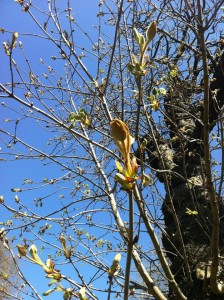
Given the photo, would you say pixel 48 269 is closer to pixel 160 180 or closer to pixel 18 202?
pixel 18 202

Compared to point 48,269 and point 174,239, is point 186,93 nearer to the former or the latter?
point 174,239

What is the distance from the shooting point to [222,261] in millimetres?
2246

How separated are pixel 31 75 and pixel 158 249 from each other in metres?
1.96

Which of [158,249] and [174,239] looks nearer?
[158,249]

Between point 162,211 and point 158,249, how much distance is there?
1.31 m

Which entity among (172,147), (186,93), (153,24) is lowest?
(153,24)

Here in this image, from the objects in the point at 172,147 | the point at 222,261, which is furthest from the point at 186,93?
the point at 222,261

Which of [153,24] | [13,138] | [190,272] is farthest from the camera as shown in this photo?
[13,138]

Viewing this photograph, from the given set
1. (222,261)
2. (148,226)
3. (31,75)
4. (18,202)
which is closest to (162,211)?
(222,261)

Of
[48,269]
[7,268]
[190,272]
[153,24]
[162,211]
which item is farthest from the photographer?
[7,268]

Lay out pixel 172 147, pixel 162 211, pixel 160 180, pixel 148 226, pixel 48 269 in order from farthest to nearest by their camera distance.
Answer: pixel 172 147
pixel 160 180
pixel 162 211
pixel 148 226
pixel 48 269

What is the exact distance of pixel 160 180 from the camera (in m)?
3.40

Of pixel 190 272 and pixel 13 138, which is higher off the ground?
pixel 13 138

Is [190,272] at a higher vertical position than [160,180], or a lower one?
lower
